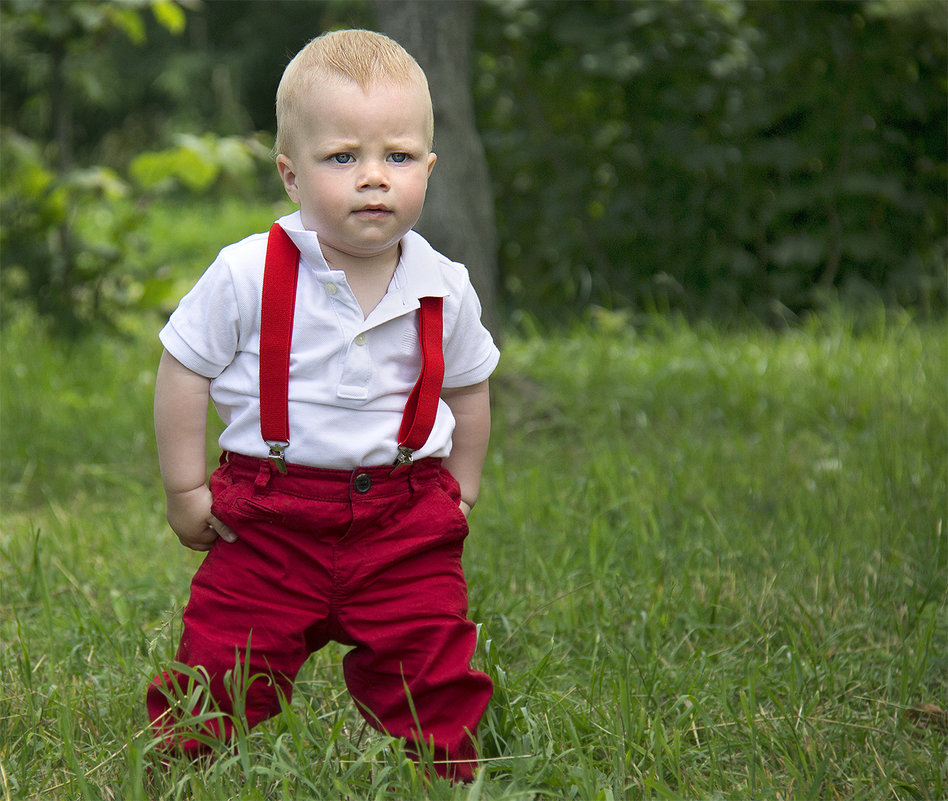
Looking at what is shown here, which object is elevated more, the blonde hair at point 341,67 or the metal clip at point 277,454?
the blonde hair at point 341,67

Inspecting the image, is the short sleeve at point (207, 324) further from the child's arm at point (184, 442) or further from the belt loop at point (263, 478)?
the belt loop at point (263, 478)

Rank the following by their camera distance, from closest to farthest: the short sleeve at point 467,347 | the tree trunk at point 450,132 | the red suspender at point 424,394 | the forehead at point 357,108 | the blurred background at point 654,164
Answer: the forehead at point 357,108, the red suspender at point 424,394, the short sleeve at point 467,347, the tree trunk at point 450,132, the blurred background at point 654,164

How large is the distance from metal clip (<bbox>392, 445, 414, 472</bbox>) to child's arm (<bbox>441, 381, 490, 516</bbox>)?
216mm

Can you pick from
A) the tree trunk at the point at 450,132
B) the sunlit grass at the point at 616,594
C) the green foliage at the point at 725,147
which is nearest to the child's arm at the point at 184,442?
the sunlit grass at the point at 616,594

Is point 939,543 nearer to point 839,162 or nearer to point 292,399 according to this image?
point 292,399

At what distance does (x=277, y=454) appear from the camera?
1.84 metres

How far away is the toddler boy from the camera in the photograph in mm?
1809

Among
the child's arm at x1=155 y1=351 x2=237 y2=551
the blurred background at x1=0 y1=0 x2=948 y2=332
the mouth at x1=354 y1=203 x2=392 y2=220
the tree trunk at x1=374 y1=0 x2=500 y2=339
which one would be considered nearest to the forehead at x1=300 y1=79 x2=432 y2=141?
the mouth at x1=354 y1=203 x2=392 y2=220

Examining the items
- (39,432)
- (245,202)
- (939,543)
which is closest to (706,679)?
(939,543)

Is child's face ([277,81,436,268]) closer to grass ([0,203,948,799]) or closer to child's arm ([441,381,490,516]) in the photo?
child's arm ([441,381,490,516])

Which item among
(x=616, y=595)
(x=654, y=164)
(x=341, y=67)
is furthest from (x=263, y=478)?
(x=654, y=164)

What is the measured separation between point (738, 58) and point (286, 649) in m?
4.75

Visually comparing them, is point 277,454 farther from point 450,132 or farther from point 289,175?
point 450,132

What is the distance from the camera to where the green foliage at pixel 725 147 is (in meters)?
5.60
